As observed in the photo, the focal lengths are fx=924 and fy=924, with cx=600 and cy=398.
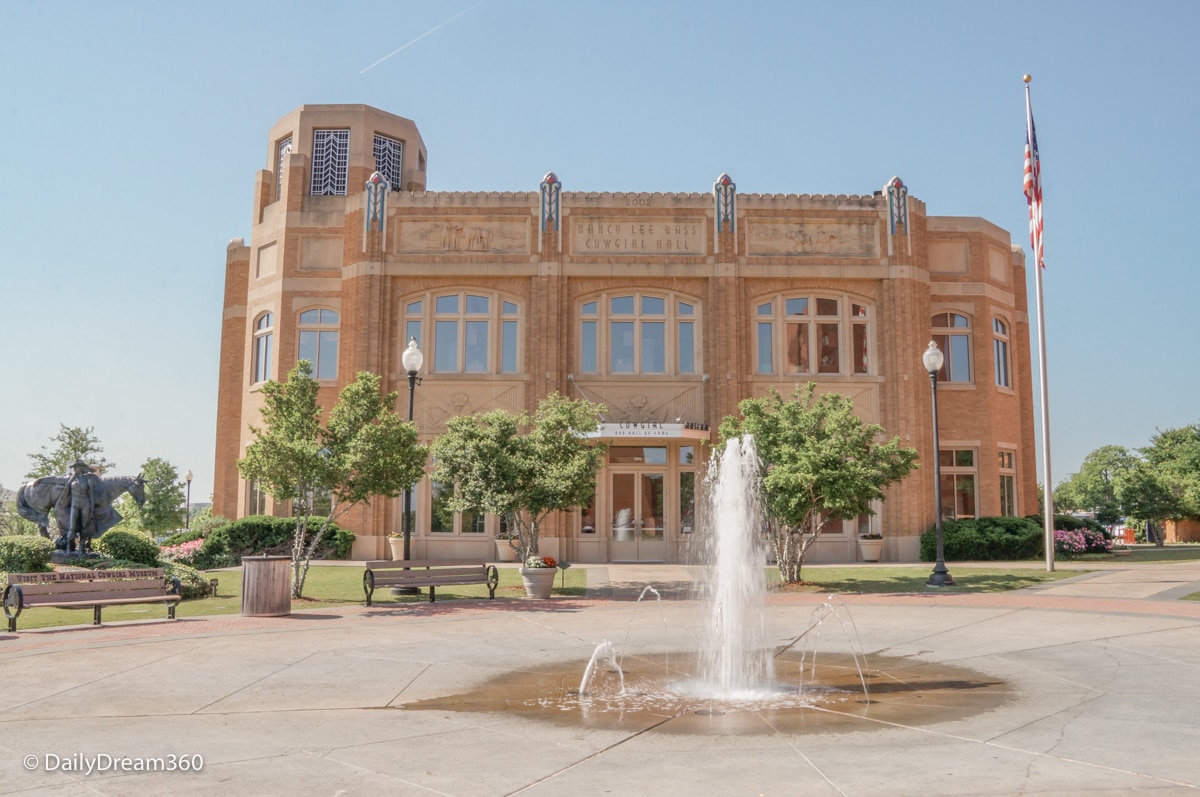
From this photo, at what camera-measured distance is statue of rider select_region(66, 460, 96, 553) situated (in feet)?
62.2

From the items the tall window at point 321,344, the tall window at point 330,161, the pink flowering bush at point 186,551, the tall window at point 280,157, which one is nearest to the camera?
the pink flowering bush at point 186,551

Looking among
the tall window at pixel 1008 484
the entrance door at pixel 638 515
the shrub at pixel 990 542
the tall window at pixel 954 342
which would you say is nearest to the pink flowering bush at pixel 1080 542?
the shrub at pixel 990 542

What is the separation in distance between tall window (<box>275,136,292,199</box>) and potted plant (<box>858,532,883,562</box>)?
23237 mm

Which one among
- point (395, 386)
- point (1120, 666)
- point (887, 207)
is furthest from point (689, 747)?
point (887, 207)

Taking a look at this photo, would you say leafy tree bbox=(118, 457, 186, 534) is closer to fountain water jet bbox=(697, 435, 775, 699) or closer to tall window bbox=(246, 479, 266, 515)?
tall window bbox=(246, 479, 266, 515)

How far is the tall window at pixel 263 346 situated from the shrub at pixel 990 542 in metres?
22.5

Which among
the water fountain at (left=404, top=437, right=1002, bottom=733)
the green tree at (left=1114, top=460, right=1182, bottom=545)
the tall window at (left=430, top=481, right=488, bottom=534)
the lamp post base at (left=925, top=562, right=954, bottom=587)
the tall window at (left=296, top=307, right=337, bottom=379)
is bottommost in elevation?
the water fountain at (left=404, top=437, right=1002, bottom=733)

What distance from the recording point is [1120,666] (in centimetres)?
1018

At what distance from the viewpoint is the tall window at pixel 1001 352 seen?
32094 mm

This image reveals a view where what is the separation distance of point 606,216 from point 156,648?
21.4m

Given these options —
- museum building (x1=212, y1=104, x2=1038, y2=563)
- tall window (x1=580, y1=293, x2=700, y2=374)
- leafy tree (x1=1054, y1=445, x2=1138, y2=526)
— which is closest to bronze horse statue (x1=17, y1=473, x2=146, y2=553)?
museum building (x1=212, y1=104, x2=1038, y2=563)

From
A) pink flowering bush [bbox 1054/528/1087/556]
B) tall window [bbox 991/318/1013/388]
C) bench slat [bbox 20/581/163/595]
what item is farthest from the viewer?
tall window [bbox 991/318/1013/388]

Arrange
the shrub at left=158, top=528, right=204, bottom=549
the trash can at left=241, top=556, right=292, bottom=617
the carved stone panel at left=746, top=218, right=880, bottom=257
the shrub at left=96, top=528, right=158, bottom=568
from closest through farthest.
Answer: the trash can at left=241, top=556, right=292, bottom=617 → the shrub at left=96, top=528, right=158, bottom=568 → the shrub at left=158, top=528, right=204, bottom=549 → the carved stone panel at left=746, top=218, right=880, bottom=257

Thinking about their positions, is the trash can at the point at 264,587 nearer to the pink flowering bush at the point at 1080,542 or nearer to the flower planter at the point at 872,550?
the flower planter at the point at 872,550
